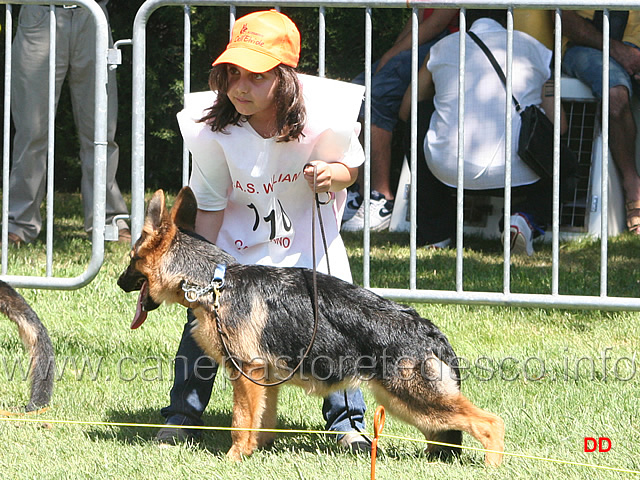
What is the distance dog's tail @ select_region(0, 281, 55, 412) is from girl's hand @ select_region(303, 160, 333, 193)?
4.13 feet

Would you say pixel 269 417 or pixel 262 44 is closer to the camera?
pixel 262 44

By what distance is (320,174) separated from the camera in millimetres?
3455

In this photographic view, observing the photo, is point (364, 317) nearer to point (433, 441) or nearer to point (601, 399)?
point (433, 441)

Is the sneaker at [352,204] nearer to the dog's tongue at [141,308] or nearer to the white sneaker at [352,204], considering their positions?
the white sneaker at [352,204]

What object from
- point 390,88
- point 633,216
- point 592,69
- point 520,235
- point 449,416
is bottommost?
point 449,416

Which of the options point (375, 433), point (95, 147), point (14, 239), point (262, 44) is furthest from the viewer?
point (14, 239)

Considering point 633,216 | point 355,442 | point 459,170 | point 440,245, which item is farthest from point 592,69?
point 355,442

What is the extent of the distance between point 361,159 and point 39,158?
4.19 meters

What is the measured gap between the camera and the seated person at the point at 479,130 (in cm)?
732

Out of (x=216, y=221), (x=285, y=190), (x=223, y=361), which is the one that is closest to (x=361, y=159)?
(x=285, y=190)

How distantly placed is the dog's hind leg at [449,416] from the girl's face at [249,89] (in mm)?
1149

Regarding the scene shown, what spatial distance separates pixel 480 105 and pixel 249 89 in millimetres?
4318

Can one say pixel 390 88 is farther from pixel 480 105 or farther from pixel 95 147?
pixel 95 147

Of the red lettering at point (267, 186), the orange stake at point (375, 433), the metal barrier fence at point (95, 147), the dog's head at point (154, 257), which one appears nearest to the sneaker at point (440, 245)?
the metal barrier fence at point (95, 147)
